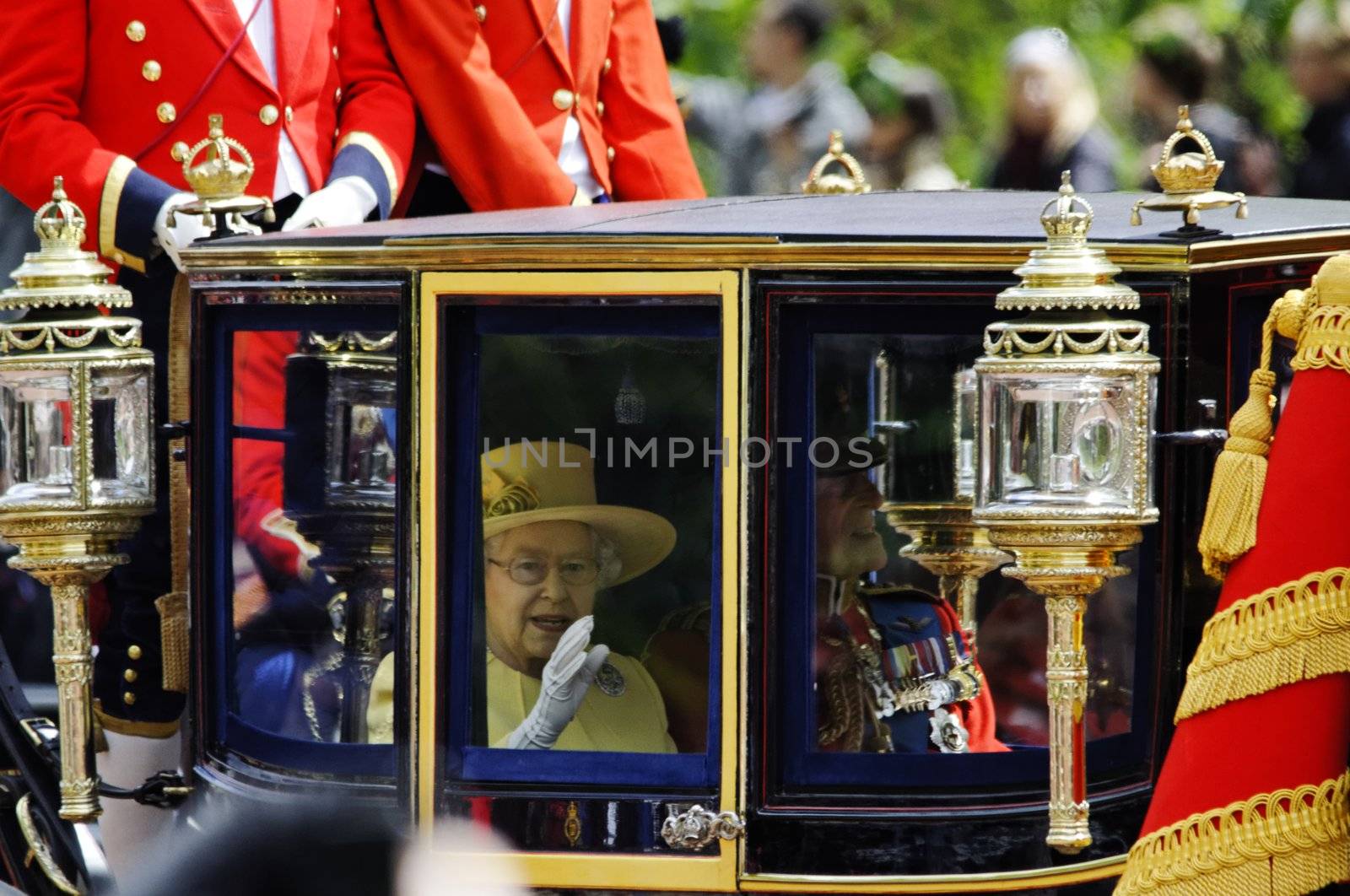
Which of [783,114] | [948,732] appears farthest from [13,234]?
[948,732]

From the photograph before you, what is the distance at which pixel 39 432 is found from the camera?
3020 mm

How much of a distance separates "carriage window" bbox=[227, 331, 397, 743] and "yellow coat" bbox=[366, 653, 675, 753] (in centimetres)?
16

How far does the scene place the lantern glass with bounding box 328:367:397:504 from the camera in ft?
9.77

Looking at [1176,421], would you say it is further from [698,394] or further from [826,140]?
[826,140]

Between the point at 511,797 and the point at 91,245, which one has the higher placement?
the point at 91,245

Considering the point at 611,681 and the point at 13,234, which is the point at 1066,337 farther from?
the point at 13,234

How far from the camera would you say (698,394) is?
111 inches

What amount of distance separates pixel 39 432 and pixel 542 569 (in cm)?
66

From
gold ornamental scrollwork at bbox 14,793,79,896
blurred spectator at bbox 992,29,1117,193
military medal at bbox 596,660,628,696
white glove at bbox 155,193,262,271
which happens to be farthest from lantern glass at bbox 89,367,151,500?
blurred spectator at bbox 992,29,1117,193

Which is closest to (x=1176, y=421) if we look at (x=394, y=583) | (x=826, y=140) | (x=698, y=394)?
(x=698, y=394)

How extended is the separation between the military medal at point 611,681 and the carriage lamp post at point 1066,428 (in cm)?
50

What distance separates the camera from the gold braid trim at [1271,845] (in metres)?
2.34

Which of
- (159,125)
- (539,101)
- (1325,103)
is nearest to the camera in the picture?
(159,125)

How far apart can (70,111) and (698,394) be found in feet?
4.57
